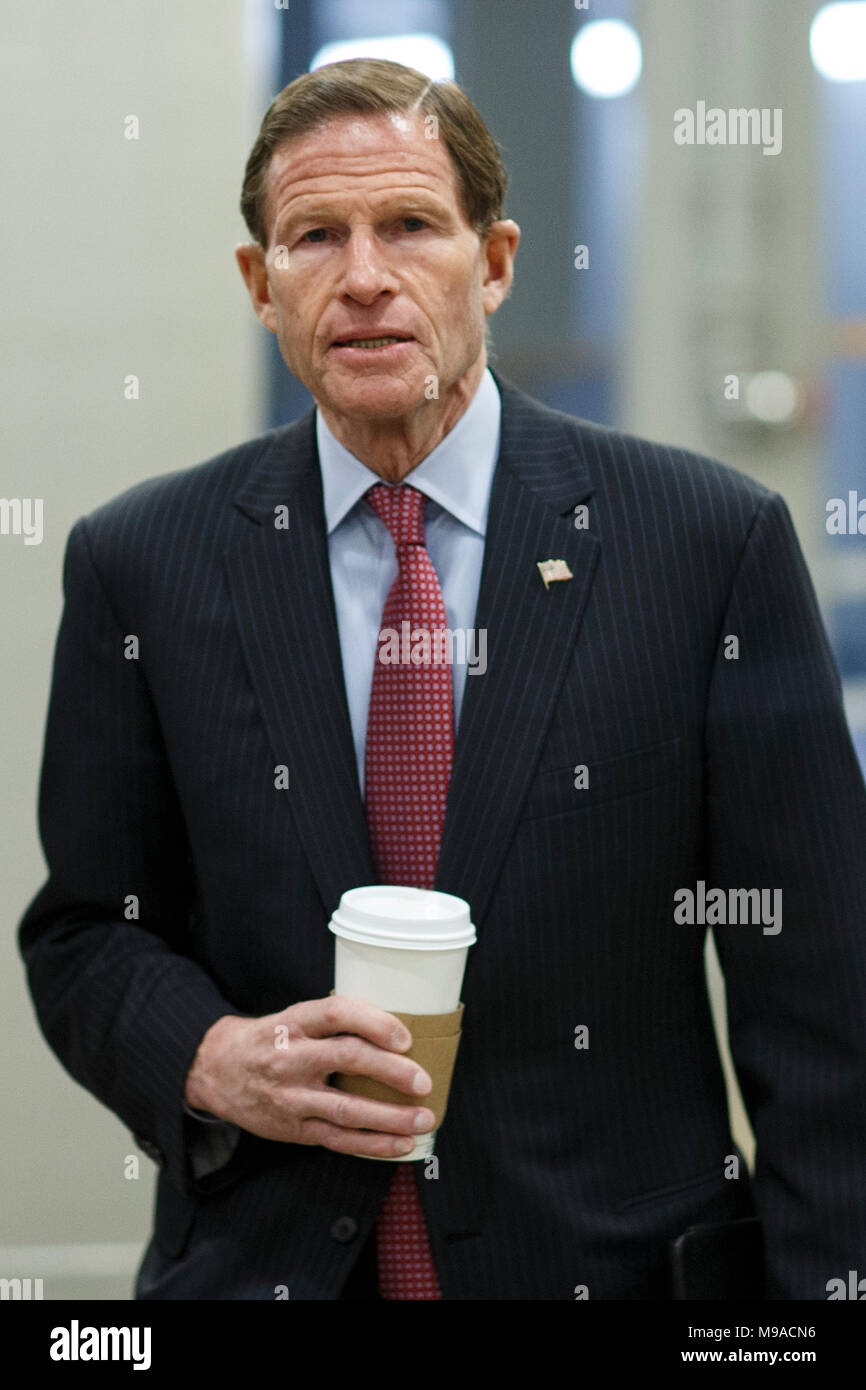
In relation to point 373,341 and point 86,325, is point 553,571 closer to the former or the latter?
point 373,341

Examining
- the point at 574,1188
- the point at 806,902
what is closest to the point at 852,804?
the point at 806,902

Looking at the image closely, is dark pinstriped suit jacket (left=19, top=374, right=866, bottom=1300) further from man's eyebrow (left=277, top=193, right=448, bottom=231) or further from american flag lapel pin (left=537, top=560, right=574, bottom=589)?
man's eyebrow (left=277, top=193, right=448, bottom=231)

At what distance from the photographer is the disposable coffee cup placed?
1114 millimetres

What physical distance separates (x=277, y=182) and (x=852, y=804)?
79cm

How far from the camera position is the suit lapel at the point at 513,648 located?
4.10ft

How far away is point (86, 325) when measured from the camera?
1.94m

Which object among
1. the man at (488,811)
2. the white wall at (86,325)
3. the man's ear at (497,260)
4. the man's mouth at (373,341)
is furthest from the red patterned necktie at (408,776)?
the white wall at (86,325)

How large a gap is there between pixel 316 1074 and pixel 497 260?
0.81m

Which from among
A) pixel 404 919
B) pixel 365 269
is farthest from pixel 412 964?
pixel 365 269

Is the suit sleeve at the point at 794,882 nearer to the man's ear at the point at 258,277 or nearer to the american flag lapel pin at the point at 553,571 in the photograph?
the american flag lapel pin at the point at 553,571

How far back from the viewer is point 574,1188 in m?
1.29
